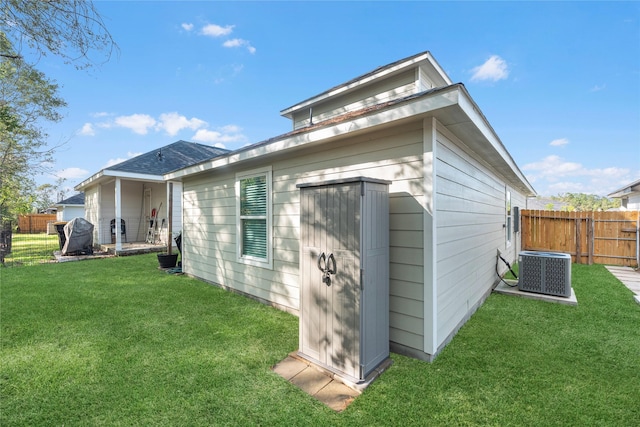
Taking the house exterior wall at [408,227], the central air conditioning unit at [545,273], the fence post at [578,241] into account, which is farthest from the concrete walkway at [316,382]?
the fence post at [578,241]

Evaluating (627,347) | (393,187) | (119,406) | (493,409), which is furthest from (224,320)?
(627,347)

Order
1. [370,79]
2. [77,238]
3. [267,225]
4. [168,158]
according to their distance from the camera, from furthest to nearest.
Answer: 1. [168,158]
2. [77,238]
3. [370,79]
4. [267,225]

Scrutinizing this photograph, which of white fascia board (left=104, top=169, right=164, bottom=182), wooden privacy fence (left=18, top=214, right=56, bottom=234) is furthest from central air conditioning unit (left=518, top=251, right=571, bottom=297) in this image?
wooden privacy fence (left=18, top=214, right=56, bottom=234)

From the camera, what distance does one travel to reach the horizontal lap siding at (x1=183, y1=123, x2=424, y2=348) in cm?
264

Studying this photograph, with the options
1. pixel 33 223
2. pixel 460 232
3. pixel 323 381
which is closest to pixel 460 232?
pixel 460 232

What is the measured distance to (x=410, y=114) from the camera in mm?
2381

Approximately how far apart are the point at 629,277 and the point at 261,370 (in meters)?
8.63

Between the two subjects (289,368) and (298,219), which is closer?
(289,368)

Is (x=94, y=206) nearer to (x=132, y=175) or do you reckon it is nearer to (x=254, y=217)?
(x=132, y=175)

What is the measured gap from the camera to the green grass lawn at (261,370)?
74.5 inches

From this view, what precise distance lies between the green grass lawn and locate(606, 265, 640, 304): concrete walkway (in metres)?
1.30

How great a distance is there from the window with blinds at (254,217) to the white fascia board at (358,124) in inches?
16.2

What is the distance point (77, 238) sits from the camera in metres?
8.99

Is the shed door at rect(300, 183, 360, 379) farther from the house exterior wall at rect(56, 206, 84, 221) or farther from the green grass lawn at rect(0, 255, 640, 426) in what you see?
the house exterior wall at rect(56, 206, 84, 221)
